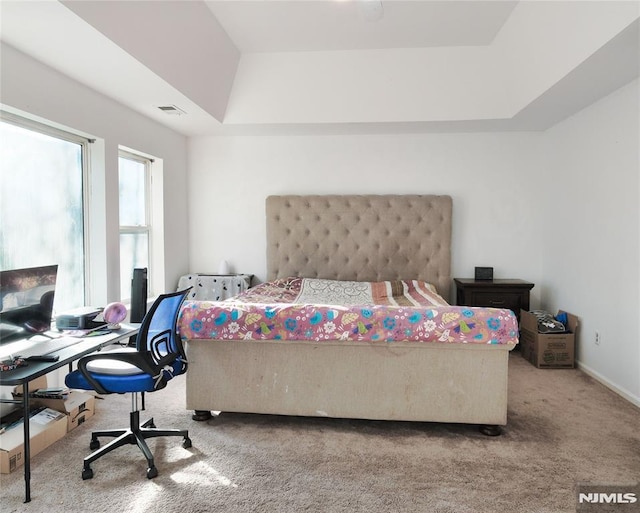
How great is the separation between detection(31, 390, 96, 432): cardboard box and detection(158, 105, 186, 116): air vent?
8.03 feet

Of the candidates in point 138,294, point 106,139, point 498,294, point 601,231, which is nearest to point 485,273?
point 498,294

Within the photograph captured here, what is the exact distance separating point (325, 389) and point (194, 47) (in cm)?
274

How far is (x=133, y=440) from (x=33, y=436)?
560 millimetres

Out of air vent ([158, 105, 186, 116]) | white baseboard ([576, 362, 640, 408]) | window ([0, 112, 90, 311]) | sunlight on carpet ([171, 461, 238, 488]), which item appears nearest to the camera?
sunlight on carpet ([171, 461, 238, 488])

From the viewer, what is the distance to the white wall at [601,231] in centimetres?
313

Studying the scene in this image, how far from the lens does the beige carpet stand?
6.30ft

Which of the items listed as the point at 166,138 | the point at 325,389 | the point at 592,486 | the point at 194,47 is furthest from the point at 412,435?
the point at 166,138

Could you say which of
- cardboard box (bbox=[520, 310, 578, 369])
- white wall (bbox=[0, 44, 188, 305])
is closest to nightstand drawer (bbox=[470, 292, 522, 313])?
cardboard box (bbox=[520, 310, 578, 369])

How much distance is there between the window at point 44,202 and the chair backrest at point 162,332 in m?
1.28

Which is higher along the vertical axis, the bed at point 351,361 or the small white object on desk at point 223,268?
the small white object on desk at point 223,268

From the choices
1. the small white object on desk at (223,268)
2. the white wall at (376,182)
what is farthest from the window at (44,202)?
the white wall at (376,182)

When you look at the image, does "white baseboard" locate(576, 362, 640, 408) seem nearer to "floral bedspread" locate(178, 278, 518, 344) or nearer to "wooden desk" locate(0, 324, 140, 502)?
"floral bedspread" locate(178, 278, 518, 344)

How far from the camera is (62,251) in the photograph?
3.23 m
